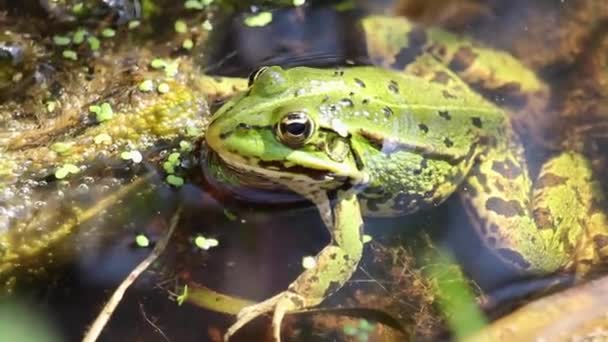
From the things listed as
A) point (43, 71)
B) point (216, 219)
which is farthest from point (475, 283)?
point (43, 71)

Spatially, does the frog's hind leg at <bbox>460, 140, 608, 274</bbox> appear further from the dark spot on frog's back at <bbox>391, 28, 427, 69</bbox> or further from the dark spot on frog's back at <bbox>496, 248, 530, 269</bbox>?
the dark spot on frog's back at <bbox>391, 28, 427, 69</bbox>

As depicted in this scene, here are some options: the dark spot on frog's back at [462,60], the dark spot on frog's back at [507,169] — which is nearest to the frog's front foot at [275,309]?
the dark spot on frog's back at [507,169]

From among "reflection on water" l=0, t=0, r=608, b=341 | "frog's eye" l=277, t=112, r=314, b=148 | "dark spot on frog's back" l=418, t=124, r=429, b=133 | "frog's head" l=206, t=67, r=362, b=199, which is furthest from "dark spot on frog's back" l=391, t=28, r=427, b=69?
"frog's eye" l=277, t=112, r=314, b=148

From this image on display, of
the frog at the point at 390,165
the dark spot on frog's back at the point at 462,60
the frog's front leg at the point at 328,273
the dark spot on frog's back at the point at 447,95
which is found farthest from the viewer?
the dark spot on frog's back at the point at 462,60

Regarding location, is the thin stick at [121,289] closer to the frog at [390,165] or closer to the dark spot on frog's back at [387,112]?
the frog at [390,165]

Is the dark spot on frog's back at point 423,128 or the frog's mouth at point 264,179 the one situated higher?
the dark spot on frog's back at point 423,128

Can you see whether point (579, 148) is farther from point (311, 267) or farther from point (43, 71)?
point (43, 71)
